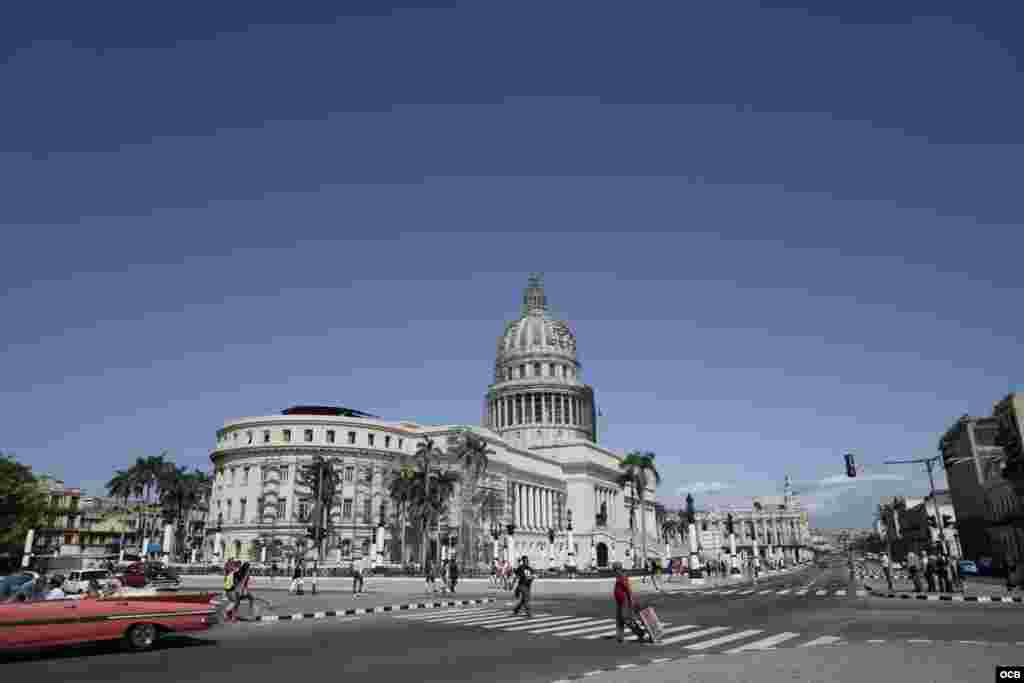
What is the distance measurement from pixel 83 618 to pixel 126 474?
96.6 metres

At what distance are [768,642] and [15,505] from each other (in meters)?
67.0

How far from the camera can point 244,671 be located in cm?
1198

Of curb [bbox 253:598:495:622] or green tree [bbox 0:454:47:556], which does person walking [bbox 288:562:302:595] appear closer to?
curb [bbox 253:598:495:622]

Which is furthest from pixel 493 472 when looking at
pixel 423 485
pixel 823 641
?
pixel 823 641

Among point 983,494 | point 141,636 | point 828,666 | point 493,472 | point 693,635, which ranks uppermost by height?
point 493,472

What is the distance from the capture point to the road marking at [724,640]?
15509 mm

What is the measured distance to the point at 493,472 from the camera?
96250mm

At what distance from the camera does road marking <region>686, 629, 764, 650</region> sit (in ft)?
50.9

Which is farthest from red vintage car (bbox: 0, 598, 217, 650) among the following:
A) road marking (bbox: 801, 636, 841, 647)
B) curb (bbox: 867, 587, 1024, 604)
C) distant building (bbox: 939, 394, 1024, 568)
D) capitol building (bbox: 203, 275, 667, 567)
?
distant building (bbox: 939, 394, 1024, 568)

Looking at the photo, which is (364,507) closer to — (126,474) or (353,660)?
(126,474)

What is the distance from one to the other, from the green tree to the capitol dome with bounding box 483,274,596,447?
259ft

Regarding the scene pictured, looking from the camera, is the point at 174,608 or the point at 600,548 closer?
the point at 174,608

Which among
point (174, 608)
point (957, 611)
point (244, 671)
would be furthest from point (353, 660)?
point (957, 611)

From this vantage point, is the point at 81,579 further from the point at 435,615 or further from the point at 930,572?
the point at 930,572
